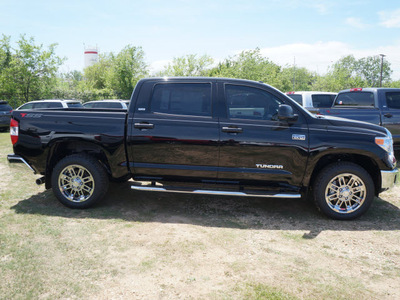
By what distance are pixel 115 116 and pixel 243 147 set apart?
6.31ft

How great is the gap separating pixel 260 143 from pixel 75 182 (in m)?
2.82

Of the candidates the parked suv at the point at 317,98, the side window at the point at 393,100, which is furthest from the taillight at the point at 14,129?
the parked suv at the point at 317,98

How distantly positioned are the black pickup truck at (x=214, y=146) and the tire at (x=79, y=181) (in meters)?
0.02

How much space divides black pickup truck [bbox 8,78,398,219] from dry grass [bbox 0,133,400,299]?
430 mm

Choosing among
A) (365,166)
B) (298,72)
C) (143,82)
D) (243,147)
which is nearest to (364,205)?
(365,166)

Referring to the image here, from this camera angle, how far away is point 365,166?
4723 millimetres

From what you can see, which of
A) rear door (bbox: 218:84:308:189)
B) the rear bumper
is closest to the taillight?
the rear bumper

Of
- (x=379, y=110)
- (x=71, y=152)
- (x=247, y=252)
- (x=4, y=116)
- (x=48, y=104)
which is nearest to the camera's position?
(x=247, y=252)

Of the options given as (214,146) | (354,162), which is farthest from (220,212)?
(354,162)

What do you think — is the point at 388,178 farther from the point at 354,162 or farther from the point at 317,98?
the point at 317,98

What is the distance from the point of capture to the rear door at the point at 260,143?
443 centimetres

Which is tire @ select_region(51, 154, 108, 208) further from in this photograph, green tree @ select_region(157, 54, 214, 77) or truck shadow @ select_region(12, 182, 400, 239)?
green tree @ select_region(157, 54, 214, 77)

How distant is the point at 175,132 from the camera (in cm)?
454

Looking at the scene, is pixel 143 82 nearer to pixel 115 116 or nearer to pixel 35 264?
pixel 115 116
